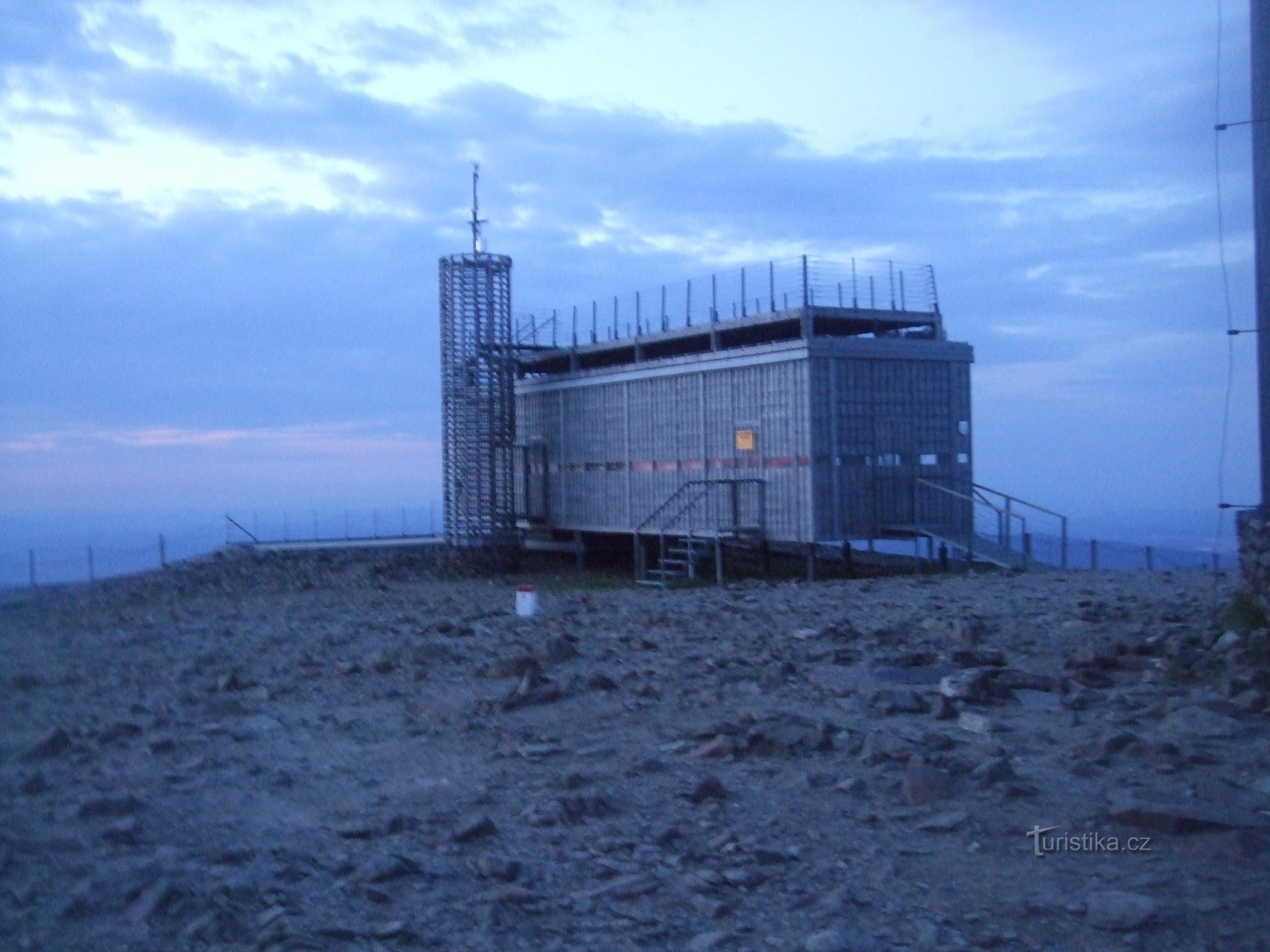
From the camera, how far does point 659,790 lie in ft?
25.4

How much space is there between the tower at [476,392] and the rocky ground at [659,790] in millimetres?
16903

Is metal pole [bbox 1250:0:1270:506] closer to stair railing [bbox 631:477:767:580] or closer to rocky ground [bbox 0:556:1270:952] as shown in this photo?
rocky ground [bbox 0:556:1270:952]

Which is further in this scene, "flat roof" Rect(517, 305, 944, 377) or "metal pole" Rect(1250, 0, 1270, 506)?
"flat roof" Rect(517, 305, 944, 377)

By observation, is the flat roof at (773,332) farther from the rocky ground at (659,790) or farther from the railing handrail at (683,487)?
the rocky ground at (659,790)

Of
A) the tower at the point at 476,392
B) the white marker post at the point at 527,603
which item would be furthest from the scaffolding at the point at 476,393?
the white marker post at the point at 527,603

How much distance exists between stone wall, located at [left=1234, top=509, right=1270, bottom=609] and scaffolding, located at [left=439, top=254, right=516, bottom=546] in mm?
20867

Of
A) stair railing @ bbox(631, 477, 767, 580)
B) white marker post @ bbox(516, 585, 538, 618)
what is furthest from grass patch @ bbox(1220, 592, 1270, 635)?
stair railing @ bbox(631, 477, 767, 580)

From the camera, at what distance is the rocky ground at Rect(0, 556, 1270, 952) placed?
5.99 m

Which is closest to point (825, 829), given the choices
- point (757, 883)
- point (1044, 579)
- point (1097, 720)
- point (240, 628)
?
point (757, 883)

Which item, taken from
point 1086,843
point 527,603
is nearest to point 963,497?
point 527,603

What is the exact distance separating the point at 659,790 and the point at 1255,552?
7028mm

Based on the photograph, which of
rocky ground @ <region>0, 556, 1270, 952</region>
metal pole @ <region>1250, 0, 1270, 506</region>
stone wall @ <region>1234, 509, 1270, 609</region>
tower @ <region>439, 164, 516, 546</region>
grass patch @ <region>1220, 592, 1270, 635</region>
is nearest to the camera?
rocky ground @ <region>0, 556, 1270, 952</region>

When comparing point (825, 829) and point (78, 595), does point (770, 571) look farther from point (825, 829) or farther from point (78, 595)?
point (825, 829)

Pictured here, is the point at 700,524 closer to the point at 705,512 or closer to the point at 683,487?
the point at 705,512
